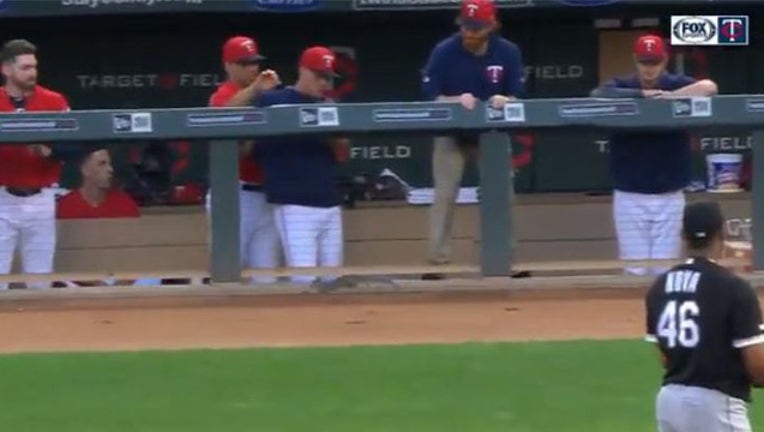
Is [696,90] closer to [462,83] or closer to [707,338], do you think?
[462,83]

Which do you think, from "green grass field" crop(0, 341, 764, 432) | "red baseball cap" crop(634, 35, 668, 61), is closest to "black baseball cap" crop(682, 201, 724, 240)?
"green grass field" crop(0, 341, 764, 432)

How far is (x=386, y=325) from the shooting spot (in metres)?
10.2

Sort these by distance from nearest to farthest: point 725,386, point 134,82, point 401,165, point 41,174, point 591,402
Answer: point 725,386, point 591,402, point 41,174, point 401,165, point 134,82

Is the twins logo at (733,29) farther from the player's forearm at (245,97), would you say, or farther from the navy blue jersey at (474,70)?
the player's forearm at (245,97)

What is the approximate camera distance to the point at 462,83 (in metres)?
11.1

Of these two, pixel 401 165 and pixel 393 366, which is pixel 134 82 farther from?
pixel 393 366

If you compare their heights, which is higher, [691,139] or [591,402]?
[691,139]

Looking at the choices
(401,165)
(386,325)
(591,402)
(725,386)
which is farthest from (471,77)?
(725,386)

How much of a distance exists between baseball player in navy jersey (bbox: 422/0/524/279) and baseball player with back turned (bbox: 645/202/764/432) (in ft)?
18.1

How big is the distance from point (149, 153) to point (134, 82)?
10.5ft

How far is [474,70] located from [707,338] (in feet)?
19.2

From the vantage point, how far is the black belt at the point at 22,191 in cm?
1091

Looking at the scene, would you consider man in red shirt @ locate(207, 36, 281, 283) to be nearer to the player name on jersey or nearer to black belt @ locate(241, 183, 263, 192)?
black belt @ locate(241, 183, 263, 192)

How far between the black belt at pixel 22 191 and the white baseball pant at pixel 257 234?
1.05 meters
